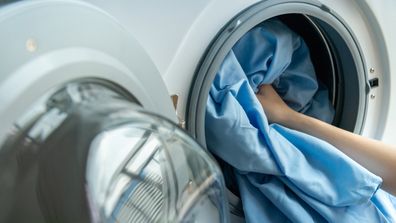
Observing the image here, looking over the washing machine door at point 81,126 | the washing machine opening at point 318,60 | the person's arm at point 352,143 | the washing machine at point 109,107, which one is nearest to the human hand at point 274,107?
the person's arm at point 352,143

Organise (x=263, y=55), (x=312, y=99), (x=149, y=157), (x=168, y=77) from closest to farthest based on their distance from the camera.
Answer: (x=149, y=157) → (x=168, y=77) → (x=263, y=55) → (x=312, y=99)

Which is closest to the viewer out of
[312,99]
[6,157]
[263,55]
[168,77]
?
[6,157]

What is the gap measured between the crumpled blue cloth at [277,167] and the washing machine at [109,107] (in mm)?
75

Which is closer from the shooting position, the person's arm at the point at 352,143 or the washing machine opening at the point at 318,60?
the washing machine opening at the point at 318,60

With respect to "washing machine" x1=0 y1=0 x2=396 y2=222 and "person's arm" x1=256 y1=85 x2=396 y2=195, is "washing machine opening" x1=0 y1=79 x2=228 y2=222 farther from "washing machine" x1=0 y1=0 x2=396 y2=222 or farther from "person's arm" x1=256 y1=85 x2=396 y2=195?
"person's arm" x1=256 y1=85 x2=396 y2=195

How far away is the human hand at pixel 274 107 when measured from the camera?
2.87 feet

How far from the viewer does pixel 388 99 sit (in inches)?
39.9

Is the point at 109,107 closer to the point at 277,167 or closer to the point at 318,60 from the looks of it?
the point at 277,167

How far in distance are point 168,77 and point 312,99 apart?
1.66 feet

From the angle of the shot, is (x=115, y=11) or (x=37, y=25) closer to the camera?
(x=37, y=25)

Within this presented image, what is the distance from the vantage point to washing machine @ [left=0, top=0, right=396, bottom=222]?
1.17 ft

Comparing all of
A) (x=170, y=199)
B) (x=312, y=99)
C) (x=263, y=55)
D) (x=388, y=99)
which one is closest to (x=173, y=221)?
(x=170, y=199)

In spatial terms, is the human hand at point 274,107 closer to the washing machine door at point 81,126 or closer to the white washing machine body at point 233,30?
the white washing machine body at point 233,30

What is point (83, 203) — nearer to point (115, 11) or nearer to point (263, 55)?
point (115, 11)
